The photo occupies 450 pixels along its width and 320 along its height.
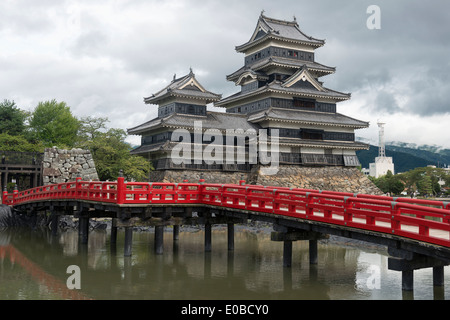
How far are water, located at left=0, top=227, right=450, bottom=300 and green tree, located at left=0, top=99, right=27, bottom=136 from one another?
22.8 metres

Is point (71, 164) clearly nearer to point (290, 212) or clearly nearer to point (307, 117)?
point (307, 117)

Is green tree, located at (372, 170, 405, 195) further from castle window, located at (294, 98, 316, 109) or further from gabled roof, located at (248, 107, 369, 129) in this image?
castle window, located at (294, 98, 316, 109)

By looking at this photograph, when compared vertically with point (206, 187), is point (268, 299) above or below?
below

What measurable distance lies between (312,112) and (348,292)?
33.9 meters

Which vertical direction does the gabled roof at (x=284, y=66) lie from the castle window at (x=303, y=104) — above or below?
above

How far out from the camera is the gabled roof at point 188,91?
41.2m

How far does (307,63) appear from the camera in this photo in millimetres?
49406

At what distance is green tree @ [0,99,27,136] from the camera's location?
45.3 metres

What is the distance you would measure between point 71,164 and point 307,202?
2492 centimetres

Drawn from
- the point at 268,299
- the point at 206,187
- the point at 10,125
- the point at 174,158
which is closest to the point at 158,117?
the point at 174,158

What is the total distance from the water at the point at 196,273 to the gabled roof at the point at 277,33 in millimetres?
28775

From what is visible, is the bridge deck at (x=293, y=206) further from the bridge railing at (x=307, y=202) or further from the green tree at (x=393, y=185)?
the green tree at (x=393, y=185)

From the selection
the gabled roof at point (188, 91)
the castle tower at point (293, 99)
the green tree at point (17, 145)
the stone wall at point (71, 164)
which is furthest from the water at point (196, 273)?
the castle tower at point (293, 99)
